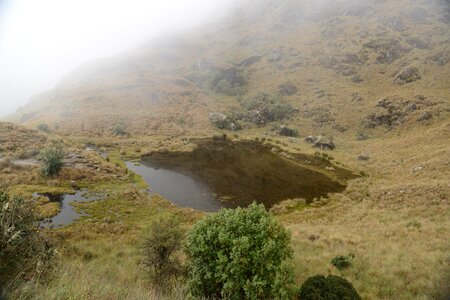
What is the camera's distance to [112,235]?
75.1 feet

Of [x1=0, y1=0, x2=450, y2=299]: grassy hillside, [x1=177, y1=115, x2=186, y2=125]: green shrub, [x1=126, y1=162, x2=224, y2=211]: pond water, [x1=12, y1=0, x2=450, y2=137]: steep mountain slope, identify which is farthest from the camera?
[x1=177, y1=115, x2=186, y2=125]: green shrub

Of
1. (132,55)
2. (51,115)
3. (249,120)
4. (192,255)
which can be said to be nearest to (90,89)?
(51,115)

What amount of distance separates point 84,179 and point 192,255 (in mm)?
30195

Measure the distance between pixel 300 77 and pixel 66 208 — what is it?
103m

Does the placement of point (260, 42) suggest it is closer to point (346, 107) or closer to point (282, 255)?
point (346, 107)

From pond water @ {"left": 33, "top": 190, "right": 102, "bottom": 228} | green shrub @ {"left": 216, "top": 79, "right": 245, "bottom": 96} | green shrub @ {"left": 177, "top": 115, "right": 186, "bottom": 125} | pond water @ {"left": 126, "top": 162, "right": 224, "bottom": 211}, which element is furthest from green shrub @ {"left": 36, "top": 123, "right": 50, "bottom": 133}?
green shrub @ {"left": 216, "top": 79, "right": 245, "bottom": 96}

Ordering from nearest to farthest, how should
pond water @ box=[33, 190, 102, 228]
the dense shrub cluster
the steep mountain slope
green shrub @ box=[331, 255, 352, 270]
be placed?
green shrub @ box=[331, 255, 352, 270] → pond water @ box=[33, 190, 102, 228] → the steep mountain slope → the dense shrub cluster

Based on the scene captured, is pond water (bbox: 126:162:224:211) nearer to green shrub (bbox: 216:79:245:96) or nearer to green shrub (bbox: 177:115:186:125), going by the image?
green shrub (bbox: 177:115:186:125)

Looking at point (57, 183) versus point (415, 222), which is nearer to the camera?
point (415, 222)

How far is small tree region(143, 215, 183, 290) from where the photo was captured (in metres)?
13.2

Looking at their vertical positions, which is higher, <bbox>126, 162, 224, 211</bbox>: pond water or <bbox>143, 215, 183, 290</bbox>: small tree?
<bbox>143, 215, 183, 290</bbox>: small tree

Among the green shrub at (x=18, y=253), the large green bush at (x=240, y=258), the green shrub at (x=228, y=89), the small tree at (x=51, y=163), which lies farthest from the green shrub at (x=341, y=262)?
the green shrub at (x=228, y=89)

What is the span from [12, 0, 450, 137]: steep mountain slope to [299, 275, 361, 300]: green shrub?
67.9m

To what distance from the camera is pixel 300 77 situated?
11394 centimetres
